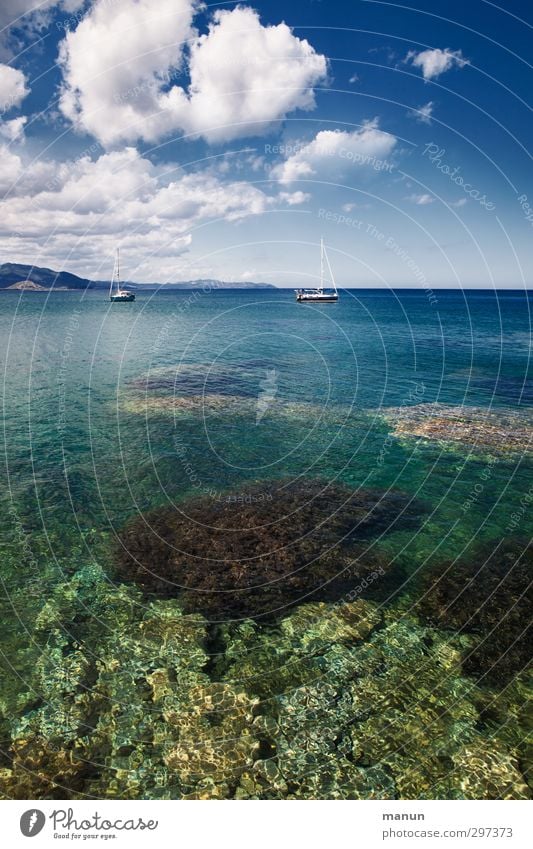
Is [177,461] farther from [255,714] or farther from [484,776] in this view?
[484,776]

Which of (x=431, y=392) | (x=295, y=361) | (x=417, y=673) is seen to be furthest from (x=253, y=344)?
(x=417, y=673)

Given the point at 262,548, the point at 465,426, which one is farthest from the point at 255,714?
the point at 465,426

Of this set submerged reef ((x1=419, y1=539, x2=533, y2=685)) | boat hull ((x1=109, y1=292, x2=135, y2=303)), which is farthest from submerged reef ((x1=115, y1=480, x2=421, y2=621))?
boat hull ((x1=109, y1=292, x2=135, y2=303))

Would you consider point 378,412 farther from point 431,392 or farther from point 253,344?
point 253,344

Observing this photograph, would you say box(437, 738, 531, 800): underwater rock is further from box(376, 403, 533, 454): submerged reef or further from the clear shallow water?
box(376, 403, 533, 454): submerged reef

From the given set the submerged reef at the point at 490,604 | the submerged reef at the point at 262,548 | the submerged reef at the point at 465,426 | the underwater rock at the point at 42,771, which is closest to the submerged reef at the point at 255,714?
the underwater rock at the point at 42,771
